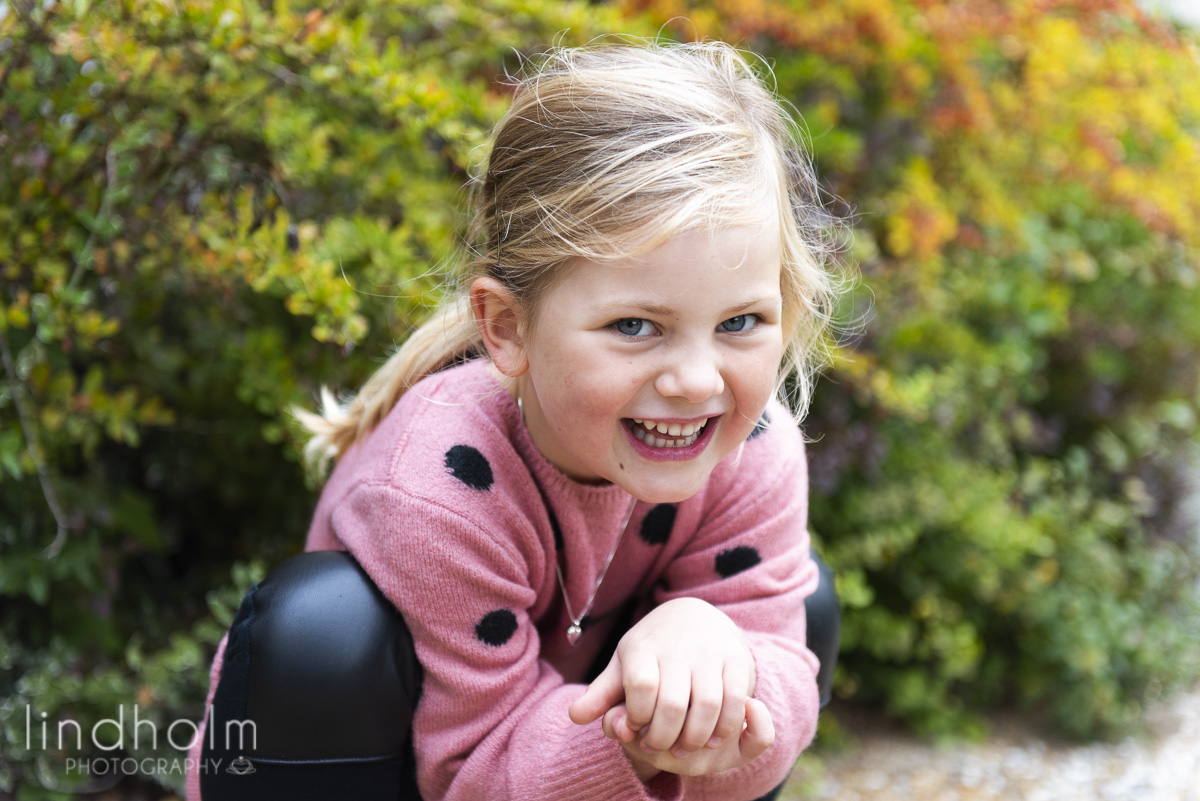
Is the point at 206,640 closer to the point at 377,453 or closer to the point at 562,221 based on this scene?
the point at 377,453

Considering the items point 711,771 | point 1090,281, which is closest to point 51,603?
point 711,771

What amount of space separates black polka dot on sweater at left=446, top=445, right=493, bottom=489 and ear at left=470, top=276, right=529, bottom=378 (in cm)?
13

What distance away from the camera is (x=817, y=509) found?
2.71m

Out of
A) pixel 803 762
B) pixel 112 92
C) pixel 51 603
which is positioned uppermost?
pixel 112 92

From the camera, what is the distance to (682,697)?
3.69 feet

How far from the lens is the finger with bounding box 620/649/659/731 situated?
112 centimetres

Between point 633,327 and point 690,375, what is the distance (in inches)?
3.5

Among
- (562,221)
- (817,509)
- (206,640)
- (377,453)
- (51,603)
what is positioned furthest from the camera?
(817,509)

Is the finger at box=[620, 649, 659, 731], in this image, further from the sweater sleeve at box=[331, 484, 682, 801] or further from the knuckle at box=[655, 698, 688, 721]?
the sweater sleeve at box=[331, 484, 682, 801]

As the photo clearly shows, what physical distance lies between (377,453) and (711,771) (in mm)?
618

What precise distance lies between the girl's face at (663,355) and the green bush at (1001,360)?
49.3 inches

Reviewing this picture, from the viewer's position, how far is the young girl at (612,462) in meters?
1.18

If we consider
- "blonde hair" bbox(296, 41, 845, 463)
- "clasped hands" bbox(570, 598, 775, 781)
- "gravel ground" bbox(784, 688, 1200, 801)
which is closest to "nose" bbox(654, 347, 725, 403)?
"blonde hair" bbox(296, 41, 845, 463)

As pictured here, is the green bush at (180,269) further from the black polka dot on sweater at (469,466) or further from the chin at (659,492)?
the chin at (659,492)
